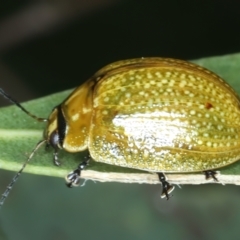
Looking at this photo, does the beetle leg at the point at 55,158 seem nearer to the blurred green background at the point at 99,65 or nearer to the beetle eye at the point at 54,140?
the beetle eye at the point at 54,140

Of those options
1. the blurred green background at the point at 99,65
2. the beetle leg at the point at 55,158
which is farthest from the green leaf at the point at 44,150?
the blurred green background at the point at 99,65

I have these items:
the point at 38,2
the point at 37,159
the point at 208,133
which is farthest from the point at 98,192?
the point at 38,2

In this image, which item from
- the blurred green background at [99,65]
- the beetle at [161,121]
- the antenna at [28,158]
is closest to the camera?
the beetle at [161,121]

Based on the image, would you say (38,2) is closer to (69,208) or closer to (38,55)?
(38,55)

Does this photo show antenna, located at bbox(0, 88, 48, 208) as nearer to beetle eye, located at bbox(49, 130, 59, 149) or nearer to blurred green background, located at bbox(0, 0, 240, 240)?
beetle eye, located at bbox(49, 130, 59, 149)

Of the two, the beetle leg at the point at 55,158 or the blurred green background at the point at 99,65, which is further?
the blurred green background at the point at 99,65

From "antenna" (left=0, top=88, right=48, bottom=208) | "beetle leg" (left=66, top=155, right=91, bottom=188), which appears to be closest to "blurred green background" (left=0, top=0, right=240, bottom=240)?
"antenna" (left=0, top=88, right=48, bottom=208)
